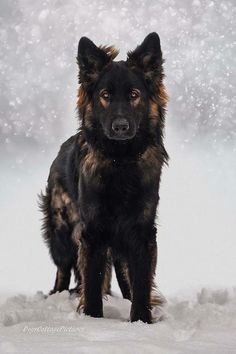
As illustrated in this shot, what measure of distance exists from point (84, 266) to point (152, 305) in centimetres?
73

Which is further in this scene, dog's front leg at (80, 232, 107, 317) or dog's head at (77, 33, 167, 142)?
dog's front leg at (80, 232, 107, 317)

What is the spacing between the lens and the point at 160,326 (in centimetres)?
476

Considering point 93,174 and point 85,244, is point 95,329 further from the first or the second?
point 93,174

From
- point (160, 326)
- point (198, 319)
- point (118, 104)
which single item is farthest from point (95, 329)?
point (118, 104)

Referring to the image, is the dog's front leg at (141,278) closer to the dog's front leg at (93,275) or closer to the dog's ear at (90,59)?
the dog's front leg at (93,275)

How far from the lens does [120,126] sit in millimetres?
5184

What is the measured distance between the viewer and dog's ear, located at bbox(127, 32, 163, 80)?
5684 millimetres

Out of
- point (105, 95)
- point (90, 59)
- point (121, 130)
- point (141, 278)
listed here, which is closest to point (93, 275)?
point (141, 278)

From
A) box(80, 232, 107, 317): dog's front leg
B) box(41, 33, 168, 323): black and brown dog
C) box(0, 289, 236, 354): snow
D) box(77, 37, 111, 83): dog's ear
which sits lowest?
box(0, 289, 236, 354): snow

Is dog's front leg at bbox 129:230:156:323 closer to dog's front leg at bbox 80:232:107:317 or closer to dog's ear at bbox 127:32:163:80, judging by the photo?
dog's front leg at bbox 80:232:107:317

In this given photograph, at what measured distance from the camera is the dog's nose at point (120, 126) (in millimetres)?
5180

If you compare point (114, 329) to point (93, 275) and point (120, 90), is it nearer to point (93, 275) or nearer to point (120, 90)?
point (93, 275)

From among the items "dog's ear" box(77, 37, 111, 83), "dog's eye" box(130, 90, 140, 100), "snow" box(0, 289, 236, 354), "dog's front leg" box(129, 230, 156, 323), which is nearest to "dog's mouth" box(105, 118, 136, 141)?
"dog's eye" box(130, 90, 140, 100)

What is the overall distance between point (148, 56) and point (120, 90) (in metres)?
0.56
